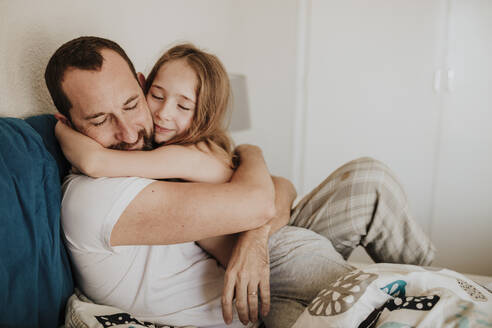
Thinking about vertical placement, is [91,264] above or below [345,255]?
above

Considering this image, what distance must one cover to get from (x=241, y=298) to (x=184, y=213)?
266mm

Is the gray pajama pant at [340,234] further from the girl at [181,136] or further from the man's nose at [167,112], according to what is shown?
the man's nose at [167,112]

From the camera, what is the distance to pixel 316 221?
1318 millimetres

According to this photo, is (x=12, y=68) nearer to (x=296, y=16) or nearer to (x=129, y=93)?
(x=129, y=93)

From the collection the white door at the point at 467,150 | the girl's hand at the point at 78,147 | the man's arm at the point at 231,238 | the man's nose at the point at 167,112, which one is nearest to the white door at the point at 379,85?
the white door at the point at 467,150

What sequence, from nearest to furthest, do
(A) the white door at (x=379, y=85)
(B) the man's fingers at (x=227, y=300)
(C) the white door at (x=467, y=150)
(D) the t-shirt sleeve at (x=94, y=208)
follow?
(D) the t-shirt sleeve at (x=94, y=208), (B) the man's fingers at (x=227, y=300), (C) the white door at (x=467, y=150), (A) the white door at (x=379, y=85)

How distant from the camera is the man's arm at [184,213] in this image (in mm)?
915

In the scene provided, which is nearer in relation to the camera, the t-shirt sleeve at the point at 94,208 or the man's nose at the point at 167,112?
the t-shirt sleeve at the point at 94,208

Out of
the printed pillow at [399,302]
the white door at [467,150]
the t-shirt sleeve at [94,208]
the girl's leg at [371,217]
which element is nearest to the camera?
the printed pillow at [399,302]

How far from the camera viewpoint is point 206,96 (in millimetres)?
1380

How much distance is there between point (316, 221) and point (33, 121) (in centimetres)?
91

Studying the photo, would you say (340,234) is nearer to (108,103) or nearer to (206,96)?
(206,96)

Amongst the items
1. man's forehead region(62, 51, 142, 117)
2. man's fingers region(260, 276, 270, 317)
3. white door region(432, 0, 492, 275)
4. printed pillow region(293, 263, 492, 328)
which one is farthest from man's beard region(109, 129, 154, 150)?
white door region(432, 0, 492, 275)

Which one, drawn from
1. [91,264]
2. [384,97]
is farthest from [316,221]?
[384,97]
